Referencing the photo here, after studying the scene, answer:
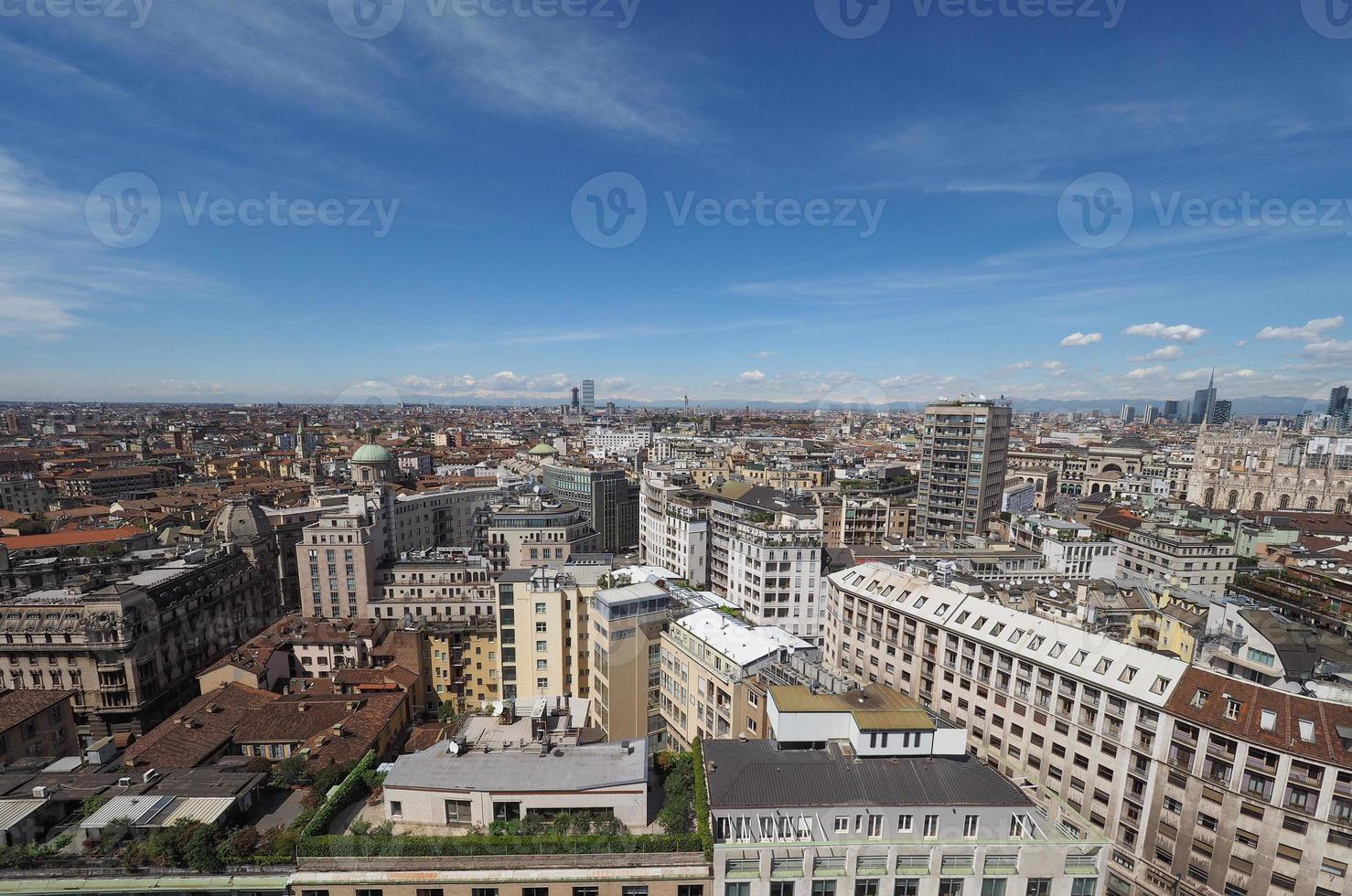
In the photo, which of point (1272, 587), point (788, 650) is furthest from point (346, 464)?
point (1272, 587)

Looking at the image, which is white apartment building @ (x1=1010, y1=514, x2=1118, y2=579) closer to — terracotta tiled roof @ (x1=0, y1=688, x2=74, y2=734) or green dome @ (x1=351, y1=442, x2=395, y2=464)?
terracotta tiled roof @ (x1=0, y1=688, x2=74, y2=734)

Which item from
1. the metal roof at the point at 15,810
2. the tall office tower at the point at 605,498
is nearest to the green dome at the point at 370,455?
the tall office tower at the point at 605,498

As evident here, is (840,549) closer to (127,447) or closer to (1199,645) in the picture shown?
(1199,645)

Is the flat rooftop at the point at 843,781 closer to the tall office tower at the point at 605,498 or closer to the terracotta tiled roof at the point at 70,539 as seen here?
the tall office tower at the point at 605,498

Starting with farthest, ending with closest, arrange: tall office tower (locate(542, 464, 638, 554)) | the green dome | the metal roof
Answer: the green dome → tall office tower (locate(542, 464, 638, 554)) → the metal roof

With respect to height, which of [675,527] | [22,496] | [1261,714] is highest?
[1261,714]

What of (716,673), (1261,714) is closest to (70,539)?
(716,673)

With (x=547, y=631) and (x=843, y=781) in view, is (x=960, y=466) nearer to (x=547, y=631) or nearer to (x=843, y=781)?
(x=547, y=631)

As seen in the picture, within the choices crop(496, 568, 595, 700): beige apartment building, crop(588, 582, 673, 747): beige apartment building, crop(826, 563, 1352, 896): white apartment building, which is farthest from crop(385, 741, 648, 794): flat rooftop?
crop(496, 568, 595, 700): beige apartment building
